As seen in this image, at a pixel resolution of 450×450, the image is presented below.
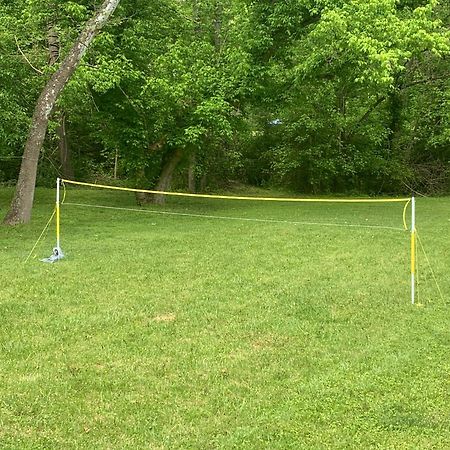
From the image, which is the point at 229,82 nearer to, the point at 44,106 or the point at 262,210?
the point at 262,210

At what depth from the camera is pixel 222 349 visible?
5.33 metres

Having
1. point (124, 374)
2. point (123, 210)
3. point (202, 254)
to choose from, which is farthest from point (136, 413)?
point (123, 210)

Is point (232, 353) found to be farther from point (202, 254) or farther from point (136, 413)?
point (202, 254)

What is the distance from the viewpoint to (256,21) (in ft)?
58.1

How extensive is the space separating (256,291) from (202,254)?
111 inches

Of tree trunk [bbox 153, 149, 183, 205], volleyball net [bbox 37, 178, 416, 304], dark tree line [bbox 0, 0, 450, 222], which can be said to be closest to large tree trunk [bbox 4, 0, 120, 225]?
dark tree line [bbox 0, 0, 450, 222]

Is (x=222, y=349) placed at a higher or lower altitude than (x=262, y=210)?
lower

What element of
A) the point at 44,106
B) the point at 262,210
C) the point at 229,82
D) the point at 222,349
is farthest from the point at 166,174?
the point at 222,349

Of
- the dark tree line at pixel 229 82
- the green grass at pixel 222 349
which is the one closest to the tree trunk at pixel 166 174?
the dark tree line at pixel 229 82

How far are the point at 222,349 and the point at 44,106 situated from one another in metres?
9.37

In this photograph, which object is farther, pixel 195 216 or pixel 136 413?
pixel 195 216

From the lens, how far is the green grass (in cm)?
380

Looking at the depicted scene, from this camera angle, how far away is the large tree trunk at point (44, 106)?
1296cm

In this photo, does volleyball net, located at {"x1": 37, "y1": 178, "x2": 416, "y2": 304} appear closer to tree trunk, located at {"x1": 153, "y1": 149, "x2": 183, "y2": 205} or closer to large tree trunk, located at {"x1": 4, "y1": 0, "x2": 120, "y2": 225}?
tree trunk, located at {"x1": 153, "y1": 149, "x2": 183, "y2": 205}
